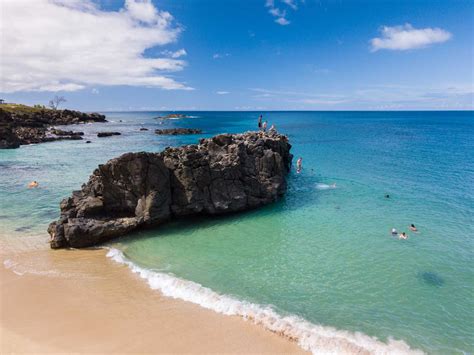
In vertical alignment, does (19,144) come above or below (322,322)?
above

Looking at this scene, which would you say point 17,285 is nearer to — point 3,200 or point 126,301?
point 126,301

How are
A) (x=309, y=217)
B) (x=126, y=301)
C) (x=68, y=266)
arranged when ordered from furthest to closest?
(x=309, y=217) → (x=68, y=266) → (x=126, y=301)

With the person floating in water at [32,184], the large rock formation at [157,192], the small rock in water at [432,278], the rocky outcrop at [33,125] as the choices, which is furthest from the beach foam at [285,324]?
the rocky outcrop at [33,125]

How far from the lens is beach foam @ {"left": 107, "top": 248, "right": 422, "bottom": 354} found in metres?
Answer: 13.0

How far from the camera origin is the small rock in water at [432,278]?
1758 cm

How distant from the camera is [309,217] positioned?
2769cm

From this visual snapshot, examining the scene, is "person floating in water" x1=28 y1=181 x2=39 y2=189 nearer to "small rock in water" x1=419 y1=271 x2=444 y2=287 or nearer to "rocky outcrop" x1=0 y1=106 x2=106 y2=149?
"small rock in water" x1=419 y1=271 x2=444 y2=287

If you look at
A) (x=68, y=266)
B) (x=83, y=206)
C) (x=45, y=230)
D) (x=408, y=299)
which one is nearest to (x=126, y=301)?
(x=68, y=266)

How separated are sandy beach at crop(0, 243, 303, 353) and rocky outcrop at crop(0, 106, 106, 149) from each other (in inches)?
2755

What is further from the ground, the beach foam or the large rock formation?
the large rock formation

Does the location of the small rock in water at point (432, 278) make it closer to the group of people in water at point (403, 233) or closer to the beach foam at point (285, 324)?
the group of people in water at point (403, 233)

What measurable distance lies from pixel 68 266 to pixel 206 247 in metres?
8.91

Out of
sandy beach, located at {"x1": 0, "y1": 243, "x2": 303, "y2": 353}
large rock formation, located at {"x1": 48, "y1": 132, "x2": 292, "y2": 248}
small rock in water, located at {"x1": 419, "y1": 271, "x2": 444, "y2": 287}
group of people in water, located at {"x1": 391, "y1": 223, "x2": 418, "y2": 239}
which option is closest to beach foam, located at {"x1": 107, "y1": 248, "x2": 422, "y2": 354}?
sandy beach, located at {"x1": 0, "y1": 243, "x2": 303, "y2": 353}

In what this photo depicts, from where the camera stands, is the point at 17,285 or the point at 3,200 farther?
the point at 3,200
